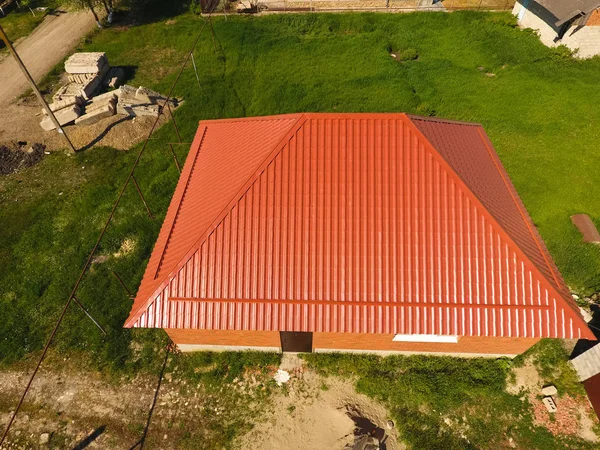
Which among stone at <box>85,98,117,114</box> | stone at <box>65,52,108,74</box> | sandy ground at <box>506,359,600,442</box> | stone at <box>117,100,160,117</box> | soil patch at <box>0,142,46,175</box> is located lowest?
sandy ground at <box>506,359,600,442</box>

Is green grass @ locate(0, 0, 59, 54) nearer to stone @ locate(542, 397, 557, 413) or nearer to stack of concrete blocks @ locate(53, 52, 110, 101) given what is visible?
stack of concrete blocks @ locate(53, 52, 110, 101)

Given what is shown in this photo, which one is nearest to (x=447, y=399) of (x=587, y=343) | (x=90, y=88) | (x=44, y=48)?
(x=587, y=343)

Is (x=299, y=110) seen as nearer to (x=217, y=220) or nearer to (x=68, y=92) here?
(x=217, y=220)

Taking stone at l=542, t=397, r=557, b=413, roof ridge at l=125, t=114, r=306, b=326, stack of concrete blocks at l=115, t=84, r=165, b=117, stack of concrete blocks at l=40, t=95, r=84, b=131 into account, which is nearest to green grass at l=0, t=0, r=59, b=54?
stack of concrete blocks at l=40, t=95, r=84, b=131

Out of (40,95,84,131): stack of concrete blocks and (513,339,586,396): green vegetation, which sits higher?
(40,95,84,131): stack of concrete blocks

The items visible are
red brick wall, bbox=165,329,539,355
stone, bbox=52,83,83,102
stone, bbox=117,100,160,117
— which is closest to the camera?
red brick wall, bbox=165,329,539,355

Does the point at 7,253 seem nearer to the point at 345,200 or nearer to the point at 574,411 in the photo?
the point at 345,200

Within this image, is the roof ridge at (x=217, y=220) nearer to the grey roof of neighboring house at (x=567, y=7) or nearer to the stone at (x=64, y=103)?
the stone at (x=64, y=103)
